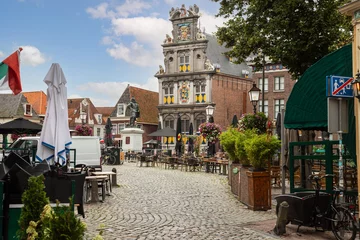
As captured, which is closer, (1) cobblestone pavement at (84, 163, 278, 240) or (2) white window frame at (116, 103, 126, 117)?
(1) cobblestone pavement at (84, 163, 278, 240)

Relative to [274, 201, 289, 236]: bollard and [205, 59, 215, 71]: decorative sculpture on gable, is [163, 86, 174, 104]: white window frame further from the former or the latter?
[274, 201, 289, 236]: bollard

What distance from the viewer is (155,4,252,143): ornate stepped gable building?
180ft

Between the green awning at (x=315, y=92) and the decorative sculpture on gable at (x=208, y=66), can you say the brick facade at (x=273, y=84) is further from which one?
the green awning at (x=315, y=92)

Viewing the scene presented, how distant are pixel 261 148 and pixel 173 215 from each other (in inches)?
111

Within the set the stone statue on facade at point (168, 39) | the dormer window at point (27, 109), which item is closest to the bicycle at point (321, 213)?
the stone statue on facade at point (168, 39)

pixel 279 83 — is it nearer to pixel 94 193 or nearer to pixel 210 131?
pixel 210 131

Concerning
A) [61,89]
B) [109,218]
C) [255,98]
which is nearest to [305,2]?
[255,98]

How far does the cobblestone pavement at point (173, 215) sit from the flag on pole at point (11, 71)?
404cm

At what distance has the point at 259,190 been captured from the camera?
39.5 ft

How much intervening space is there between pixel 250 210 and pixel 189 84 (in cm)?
4461

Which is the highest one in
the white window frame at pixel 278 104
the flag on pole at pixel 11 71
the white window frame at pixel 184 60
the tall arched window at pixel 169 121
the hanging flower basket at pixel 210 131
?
the white window frame at pixel 184 60

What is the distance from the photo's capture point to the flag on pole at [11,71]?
492 inches

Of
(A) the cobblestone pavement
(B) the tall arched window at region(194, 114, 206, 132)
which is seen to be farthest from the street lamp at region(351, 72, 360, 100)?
(B) the tall arched window at region(194, 114, 206, 132)

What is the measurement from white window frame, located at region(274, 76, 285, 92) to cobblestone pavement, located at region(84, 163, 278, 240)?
3438 cm
